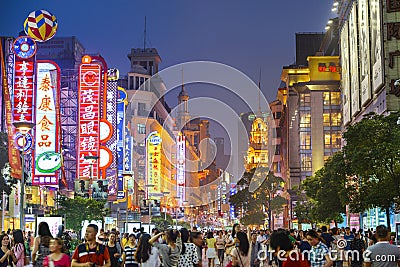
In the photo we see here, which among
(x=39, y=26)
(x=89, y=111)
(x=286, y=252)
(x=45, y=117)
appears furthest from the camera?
(x=89, y=111)

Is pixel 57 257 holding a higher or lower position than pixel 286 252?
lower

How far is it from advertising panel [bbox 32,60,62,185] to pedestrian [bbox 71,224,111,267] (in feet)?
139

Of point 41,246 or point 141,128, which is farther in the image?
point 141,128

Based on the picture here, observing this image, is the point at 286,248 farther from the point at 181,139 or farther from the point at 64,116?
the point at 181,139

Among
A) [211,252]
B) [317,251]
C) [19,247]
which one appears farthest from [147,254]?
[211,252]

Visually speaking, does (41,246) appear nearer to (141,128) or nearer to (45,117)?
(45,117)

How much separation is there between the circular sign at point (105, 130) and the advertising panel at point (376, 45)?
2262 cm

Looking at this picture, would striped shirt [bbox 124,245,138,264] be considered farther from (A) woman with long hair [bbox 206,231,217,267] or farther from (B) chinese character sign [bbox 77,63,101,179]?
(B) chinese character sign [bbox 77,63,101,179]

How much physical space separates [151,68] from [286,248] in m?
182

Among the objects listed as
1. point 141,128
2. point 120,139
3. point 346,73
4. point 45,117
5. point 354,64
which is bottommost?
point 45,117

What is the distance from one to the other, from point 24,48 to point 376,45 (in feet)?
82.8

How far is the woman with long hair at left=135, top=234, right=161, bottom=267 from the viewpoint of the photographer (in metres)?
15.9

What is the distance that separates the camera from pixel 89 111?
6141 centimetres

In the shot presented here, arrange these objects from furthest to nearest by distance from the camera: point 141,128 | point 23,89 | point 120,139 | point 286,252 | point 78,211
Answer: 1. point 141,128
2. point 120,139
3. point 78,211
4. point 23,89
5. point 286,252
